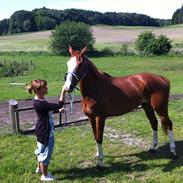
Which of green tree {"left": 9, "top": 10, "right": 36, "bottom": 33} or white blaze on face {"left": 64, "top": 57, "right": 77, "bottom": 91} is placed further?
green tree {"left": 9, "top": 10, "right": 36, "bottom": 33}

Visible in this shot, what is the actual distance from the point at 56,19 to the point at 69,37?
5965cm

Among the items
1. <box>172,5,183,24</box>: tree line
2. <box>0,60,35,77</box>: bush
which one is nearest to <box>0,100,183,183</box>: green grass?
<box>0,60,35,77</box>: bush

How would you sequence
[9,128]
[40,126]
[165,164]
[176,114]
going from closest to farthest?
[40,126], [165,164], [9,128], [176,114]

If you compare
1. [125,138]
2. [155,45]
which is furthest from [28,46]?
[125,138]

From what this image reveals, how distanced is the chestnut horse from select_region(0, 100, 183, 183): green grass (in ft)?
1.22

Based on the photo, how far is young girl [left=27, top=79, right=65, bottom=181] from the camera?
6469 millimetres

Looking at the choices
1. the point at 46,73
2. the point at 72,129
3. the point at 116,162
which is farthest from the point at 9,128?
the point at 46,73

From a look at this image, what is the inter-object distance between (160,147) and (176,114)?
11.9 feet

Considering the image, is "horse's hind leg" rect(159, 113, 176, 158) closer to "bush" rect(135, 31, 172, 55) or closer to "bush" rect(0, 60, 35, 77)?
"bush" rect(0, 60, 35, 77)

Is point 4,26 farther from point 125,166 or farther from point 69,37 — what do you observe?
point 125,166

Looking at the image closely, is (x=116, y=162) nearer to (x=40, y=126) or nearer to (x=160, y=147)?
(x=160, y=147)

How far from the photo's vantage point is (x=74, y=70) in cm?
670

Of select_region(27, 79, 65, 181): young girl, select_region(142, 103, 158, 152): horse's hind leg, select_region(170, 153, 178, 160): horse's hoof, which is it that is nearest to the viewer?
select_region(27, 79, 65, 181): young girl

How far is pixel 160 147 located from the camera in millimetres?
8688
